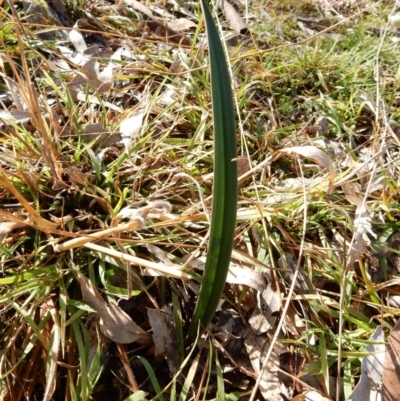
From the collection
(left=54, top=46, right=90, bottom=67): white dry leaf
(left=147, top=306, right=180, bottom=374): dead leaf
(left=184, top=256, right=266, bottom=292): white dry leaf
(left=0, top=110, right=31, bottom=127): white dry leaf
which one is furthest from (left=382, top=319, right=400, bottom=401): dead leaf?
(left=54, top=46, right=90, bottom=67): white dry leaf

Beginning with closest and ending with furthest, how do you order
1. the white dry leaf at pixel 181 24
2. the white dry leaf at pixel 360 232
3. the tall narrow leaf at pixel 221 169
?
the tall narrow leaf at pixel 221 169, the white dry leaf at pixel 360 232, the white dry leaf at pixel 181 24

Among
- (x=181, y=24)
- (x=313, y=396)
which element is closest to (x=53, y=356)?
(x=313, y=396)

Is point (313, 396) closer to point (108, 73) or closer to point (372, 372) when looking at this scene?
point (372, 372)

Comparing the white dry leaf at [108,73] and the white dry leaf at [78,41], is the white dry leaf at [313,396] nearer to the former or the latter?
the white dry leaf at [108,73]

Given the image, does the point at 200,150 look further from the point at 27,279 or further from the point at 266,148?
the point at 27,279

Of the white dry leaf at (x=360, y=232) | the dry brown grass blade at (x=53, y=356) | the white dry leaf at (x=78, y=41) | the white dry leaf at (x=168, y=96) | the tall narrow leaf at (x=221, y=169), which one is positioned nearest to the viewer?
the tall narrow leaf at (x=221, y=169)

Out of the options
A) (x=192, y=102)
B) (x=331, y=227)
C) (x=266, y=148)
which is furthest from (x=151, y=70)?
(x=331, y=227)

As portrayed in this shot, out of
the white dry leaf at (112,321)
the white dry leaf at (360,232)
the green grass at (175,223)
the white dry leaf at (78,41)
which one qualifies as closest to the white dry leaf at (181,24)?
the green grass at (175,223)
